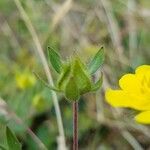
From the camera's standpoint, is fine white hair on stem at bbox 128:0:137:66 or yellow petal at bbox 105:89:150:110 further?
fine white hair on stem at bbox 128:0:137:66

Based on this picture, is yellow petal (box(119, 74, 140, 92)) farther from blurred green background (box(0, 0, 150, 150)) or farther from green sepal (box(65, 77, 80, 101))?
blurred green background (box(0, 0, 150, 150))

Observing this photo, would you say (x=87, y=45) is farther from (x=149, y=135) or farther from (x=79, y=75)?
(x=79, y=75)

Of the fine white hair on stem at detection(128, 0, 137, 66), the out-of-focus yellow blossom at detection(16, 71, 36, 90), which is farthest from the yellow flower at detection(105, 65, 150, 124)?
the fine white hair on stem at detection(128, 0, 137, 66)

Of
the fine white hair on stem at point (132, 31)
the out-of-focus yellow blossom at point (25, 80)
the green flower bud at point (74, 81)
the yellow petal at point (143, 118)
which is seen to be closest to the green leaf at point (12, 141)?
the green flower bud at point (74, 81)

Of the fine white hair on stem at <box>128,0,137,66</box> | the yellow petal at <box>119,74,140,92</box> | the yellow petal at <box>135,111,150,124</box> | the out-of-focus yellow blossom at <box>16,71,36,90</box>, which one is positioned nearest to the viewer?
the yellow petal at <box>135,111,150,124</box>

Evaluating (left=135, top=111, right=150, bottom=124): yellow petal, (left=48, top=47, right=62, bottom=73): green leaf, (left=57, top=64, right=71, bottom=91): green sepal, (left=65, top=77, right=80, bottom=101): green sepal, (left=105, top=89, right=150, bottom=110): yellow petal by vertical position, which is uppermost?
(left=48, top=47, right=62, bottom=73): green leaf

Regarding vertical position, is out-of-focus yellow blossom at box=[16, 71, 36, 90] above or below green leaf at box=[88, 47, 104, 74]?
below

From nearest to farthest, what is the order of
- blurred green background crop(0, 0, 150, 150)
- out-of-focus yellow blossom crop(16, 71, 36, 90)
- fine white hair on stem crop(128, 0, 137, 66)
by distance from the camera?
blurred green background crop(0, 0, 150, 150), out-of-focus yellow blossom crop(16, 71, 36, 90), fine white hair on stem crop(128, 0, 137, 66)

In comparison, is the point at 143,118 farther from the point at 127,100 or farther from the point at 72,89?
the point at 72,89
